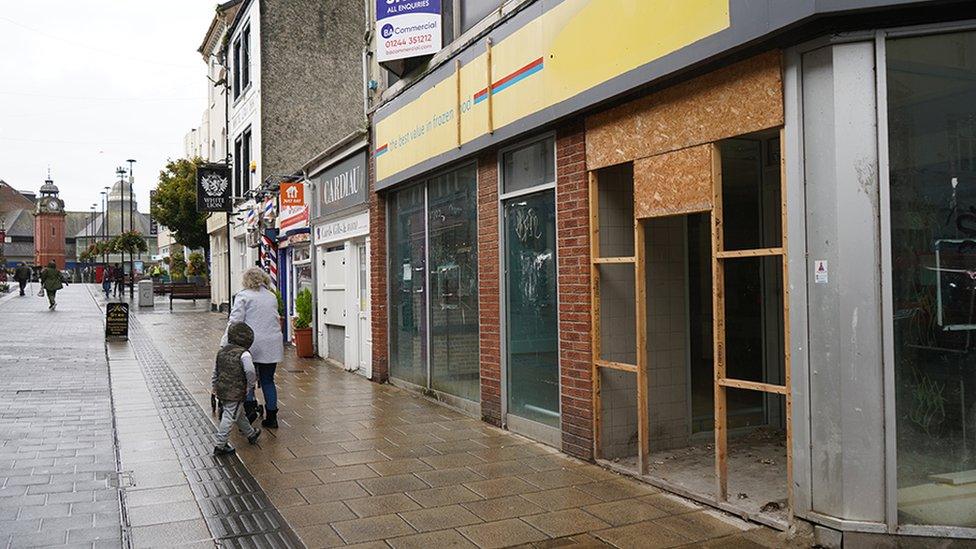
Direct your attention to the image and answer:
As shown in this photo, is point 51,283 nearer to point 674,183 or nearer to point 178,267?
point 178,267

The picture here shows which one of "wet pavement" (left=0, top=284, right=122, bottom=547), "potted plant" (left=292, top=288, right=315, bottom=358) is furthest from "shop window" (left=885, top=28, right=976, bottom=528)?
"potted plant" (left=292, top=288, right=315, bottom=358)

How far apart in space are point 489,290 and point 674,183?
3.30 meters

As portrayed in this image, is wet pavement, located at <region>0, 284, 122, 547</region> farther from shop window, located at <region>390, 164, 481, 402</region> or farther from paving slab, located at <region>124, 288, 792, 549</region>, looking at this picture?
shop window, located at <region>390, 164, 481, 402</region>

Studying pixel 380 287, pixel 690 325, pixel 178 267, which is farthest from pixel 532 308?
pixel 178 267

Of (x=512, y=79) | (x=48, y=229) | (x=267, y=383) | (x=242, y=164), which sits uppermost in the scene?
(x=48, y=229)

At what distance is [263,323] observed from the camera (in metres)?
8.45

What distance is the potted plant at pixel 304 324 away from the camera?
15781 millimetres

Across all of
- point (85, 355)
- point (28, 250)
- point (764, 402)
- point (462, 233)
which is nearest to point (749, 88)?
point (764, 402)

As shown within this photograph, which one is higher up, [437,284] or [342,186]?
[342,186]

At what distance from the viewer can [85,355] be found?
15969 millimetres

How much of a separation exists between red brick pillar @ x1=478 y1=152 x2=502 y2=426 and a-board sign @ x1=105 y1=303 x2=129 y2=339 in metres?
13.9

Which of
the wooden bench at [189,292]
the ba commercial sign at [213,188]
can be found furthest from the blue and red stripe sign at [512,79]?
A: the wooden bench at [189,292]

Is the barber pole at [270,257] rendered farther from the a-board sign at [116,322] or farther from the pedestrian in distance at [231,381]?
the pedestrian in distance at [231,381]

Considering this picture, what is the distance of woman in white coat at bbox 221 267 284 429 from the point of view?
8.29 metres
